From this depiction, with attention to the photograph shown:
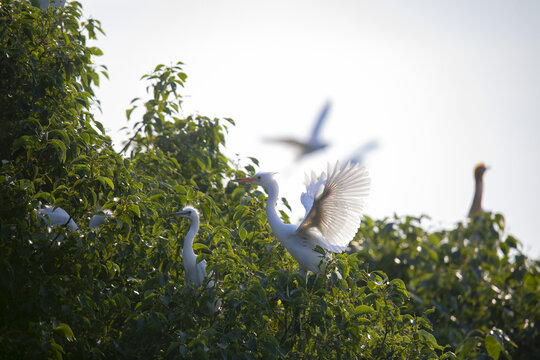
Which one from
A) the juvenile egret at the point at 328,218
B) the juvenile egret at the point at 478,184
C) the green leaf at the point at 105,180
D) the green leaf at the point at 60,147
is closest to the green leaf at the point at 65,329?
the green leaf at the point at 105,180

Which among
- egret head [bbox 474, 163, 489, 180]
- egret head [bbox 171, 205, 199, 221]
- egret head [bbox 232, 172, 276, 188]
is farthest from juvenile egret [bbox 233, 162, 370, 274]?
egret head [bbox 474, 163, 489, 180]

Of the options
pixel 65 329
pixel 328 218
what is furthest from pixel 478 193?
pixel 65 329

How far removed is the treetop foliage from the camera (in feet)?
10.2

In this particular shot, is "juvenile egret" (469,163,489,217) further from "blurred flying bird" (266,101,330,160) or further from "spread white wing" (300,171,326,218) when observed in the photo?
"spread white wing" (300,171,326,218)

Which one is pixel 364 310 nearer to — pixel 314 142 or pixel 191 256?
pixel 191 256

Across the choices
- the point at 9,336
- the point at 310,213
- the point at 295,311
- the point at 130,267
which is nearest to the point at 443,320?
the point at 310,213

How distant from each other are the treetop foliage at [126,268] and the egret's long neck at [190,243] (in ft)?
0.27

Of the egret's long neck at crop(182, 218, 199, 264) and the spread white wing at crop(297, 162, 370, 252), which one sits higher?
the spread white wing at crop(297, 162, 370, 252)

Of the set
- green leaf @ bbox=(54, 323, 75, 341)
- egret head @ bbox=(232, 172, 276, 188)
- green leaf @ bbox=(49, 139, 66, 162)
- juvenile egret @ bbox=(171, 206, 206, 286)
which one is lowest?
green leaf @ bbox=(54, 323, 75, 341)

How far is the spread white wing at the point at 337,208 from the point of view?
12.9ft

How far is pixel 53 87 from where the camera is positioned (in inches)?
165

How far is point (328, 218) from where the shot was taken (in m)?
4.19

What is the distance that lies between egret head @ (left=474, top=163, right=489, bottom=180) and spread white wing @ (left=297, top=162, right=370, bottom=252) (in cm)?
894

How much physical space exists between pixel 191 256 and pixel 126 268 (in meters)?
0.60
